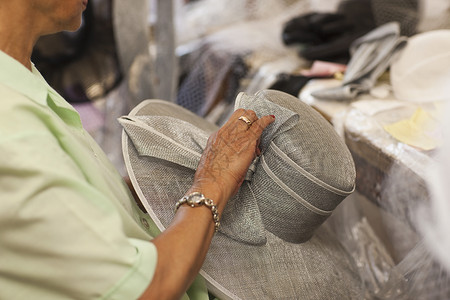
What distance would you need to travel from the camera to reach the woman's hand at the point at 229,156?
0.71 metres

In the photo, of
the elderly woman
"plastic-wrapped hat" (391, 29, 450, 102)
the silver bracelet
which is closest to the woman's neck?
the elderly woman

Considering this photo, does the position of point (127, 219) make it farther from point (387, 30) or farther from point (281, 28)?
point (281, 28)

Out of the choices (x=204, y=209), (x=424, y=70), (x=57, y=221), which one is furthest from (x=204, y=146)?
(x=424, y=70)

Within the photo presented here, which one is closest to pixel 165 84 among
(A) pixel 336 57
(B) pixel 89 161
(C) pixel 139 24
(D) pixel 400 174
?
(C) pixel 139 24

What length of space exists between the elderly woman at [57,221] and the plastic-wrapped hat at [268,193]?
0.14 metres

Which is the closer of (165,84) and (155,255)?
(155,255)

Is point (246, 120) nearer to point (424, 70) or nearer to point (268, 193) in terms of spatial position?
point (268, 193)

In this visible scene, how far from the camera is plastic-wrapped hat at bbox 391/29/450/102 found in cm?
124

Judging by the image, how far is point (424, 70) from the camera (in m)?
1.28

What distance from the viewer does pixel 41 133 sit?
0.54 metres

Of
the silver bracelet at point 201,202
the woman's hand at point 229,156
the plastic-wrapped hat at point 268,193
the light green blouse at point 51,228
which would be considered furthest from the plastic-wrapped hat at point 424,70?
the light green blouse at point 51,228

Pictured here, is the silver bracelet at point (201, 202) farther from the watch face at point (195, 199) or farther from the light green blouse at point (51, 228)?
the light green blouse at point (51, 228)

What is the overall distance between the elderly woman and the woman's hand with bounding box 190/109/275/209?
62 mm

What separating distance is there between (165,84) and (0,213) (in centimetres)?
166
